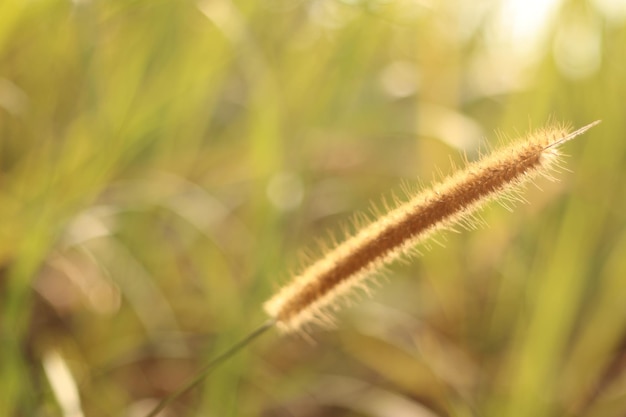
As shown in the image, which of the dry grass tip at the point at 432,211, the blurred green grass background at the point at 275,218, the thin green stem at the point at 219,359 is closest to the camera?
the dry grass tip at the point at 432,211

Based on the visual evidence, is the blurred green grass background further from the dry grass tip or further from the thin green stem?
the dry grass tip

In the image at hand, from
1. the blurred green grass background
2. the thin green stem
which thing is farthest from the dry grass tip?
the blurred green grass background

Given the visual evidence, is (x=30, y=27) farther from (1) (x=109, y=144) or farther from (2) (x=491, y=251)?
(2) (x=491, y=251)

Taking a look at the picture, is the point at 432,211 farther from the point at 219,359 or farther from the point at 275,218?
the point at 275,218

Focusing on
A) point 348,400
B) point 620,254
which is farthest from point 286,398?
point 620,254

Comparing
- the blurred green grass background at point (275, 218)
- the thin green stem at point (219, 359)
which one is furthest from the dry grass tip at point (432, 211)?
the blurred green grass background at point (275, 218)

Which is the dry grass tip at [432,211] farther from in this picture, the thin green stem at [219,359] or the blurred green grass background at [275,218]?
the blurred green grass background at [275,218]

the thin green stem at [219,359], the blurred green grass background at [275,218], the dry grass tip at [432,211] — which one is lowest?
the dry grass tip at [432,211]
